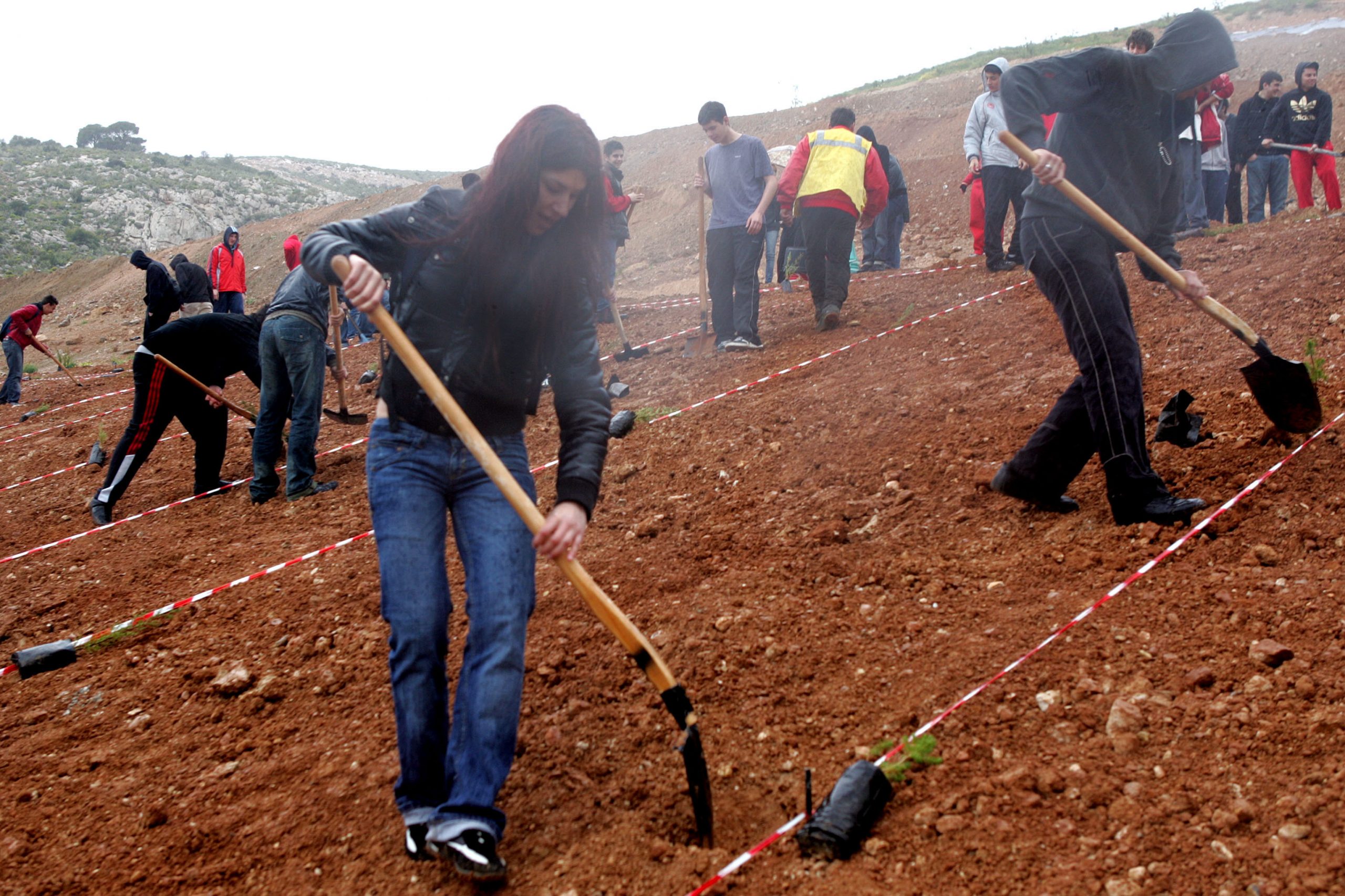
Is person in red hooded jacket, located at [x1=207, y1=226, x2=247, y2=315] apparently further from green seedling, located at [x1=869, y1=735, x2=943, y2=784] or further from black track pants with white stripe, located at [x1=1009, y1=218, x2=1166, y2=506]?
green seedling, located at [x1=869, y1=735, x2=943, y2=784]

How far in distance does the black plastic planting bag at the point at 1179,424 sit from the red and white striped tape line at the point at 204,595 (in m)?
3.57

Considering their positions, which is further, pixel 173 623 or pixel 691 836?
pixel 173 623

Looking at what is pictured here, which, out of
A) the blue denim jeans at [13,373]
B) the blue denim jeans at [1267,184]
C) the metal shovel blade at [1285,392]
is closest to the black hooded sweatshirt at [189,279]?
the blue denim jeans at [13,373]

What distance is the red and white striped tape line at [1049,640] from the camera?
2.31 metres

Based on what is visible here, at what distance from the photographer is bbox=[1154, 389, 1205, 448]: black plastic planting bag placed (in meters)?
3.77

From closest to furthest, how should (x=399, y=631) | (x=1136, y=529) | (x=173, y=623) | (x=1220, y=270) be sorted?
(x=399, y=631) < (x=1136, y=529) < (x=173, y=623) < (x=1220, y=270)

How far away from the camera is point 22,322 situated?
505 inches

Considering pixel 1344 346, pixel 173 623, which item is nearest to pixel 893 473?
pixel 1344 346

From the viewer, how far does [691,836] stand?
8.09 ft

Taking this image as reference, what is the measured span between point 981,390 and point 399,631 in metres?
4.13

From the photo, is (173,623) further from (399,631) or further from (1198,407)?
(1198,407)

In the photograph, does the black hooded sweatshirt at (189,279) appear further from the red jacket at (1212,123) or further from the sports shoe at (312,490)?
the red jacket at (1212,123)

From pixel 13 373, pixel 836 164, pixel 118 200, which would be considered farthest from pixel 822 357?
pixel 118 200

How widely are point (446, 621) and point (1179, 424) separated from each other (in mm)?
3038
